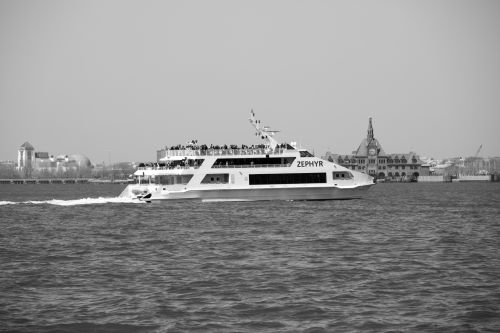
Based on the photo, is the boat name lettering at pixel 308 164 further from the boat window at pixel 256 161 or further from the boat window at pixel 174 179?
the boat window at pixel 174 179

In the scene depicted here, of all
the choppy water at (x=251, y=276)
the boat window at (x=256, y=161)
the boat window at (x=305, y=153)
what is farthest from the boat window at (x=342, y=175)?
the choppy water at (x=251, y=276)

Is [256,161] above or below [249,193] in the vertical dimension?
above

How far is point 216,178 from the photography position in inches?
2697

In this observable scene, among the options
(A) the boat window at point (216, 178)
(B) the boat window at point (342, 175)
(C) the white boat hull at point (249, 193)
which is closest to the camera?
(C) the white boat hull at point (249, 193)

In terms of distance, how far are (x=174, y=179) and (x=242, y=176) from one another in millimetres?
5896

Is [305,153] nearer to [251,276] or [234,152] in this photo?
[234,152]

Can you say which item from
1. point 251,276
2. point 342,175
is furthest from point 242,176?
point 251,276

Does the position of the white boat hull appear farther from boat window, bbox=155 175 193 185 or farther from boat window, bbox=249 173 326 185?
boat window, bbox=155 175 193 185

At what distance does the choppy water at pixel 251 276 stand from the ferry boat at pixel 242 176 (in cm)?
1924

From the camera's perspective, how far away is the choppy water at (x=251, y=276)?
66.6 ft

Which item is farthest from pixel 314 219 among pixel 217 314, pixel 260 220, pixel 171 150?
pixel 217 314

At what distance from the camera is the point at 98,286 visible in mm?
24812

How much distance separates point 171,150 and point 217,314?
169 ft

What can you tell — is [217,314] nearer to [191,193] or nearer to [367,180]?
[191,193]
